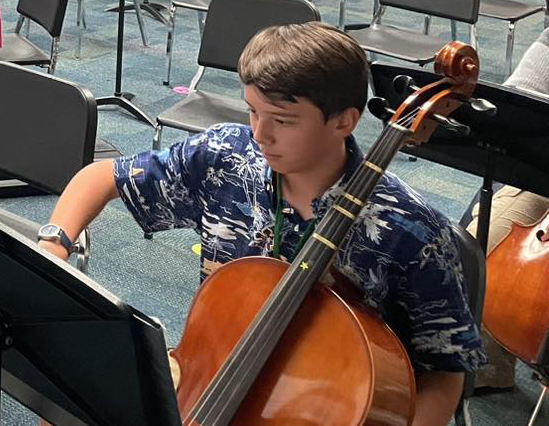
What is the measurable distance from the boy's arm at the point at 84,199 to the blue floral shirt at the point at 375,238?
127 millimetres

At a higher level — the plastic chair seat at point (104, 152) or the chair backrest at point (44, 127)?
the chair backrest at point (44, 127)

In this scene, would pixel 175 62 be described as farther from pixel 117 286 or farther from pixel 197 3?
pixel 117 286

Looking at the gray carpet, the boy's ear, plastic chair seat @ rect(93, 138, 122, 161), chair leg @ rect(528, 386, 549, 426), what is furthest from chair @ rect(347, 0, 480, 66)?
the boy's ear

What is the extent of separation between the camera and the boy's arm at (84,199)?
1473mm

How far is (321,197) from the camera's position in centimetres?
126

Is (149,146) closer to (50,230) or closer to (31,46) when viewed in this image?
(31,46)

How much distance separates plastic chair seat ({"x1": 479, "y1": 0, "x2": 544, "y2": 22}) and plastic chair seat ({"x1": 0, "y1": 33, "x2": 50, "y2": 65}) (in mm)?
2033

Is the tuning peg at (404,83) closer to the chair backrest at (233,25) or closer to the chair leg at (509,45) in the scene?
the chair backrest at (233,25)

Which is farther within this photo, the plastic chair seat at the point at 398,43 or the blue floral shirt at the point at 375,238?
the plastic chair seat at the point at 398,43

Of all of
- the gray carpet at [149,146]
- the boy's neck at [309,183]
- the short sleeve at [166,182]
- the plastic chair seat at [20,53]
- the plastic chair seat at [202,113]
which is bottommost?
the gray carpet at [149,146]

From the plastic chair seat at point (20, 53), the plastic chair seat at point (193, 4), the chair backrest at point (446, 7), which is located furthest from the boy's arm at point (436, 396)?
the plastic chair seat at point (193, 4)

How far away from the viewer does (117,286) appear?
2521mm

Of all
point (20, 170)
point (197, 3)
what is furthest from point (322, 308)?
point (197, 3)

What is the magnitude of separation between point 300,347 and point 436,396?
0.28 metres
